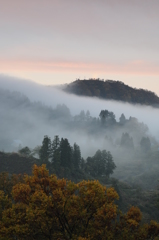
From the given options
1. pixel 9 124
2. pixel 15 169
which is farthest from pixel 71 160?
pixel 9 124

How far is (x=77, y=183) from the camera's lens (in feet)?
61.9

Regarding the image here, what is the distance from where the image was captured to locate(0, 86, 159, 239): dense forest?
55.9ft

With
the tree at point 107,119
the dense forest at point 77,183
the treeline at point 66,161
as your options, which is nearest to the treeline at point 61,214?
the dense forest at point 77,183

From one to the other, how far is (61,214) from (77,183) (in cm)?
274

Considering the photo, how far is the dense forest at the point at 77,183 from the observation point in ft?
55.9

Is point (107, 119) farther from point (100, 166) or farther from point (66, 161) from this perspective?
point (66, 161)

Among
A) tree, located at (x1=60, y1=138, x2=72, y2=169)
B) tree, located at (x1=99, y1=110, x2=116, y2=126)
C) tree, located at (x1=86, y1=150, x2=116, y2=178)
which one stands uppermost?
tree, located at (x1=99, y1=110, x2=116, y2=126)

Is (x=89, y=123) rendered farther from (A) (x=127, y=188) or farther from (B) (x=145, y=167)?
(A) (x=127, y=188)

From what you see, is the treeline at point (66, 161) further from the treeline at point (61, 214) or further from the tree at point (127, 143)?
the tree at point (127, 143)

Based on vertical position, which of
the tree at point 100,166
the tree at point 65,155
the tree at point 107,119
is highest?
the tree at point 107,119

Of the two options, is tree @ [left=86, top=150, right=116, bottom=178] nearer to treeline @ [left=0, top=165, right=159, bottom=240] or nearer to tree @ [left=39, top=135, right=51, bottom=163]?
tree @ [left=39, top=135, right=51, bottom=163]

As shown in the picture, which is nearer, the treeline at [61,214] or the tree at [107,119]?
the treeline at [61,214]

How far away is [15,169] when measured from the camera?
59188 mm

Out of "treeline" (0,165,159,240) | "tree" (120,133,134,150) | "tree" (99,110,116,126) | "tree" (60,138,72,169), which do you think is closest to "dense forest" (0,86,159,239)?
"treeline" (0,165,159,240)
